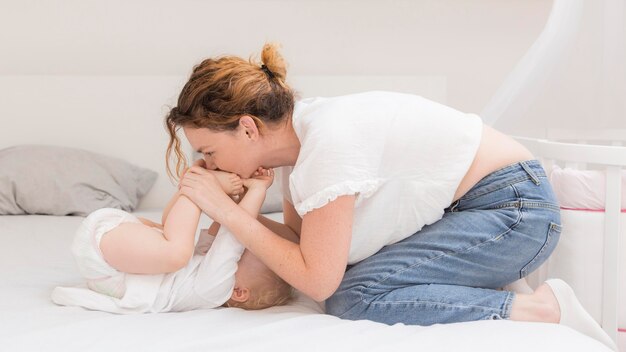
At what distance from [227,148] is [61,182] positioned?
1.33m

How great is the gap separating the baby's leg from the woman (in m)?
0.12

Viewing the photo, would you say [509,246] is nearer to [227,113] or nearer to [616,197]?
[616,197]

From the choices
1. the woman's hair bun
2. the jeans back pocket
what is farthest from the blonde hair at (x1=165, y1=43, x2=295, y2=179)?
the jeans back pocket

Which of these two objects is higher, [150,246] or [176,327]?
[150,246]

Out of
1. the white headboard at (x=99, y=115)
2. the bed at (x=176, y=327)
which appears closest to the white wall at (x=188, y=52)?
the white headboard at (x=99, y=115)

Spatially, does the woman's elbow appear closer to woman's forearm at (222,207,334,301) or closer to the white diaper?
woman's forearm at (222,207,334,301)

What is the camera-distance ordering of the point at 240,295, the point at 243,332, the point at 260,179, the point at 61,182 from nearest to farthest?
the point at 243,332 < the point at 240,295 < the point at 260,179 < the point at 61,182

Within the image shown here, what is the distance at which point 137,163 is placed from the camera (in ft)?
10.0

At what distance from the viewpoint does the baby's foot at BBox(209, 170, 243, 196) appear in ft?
5.26

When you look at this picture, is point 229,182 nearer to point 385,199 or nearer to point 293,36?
point 385,199

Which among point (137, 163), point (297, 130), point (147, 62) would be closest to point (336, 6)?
point (147, 62)

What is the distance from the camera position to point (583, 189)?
5.07 feet

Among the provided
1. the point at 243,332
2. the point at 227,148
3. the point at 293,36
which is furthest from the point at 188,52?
the point at 243,332

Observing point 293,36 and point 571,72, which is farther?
point 293,36
